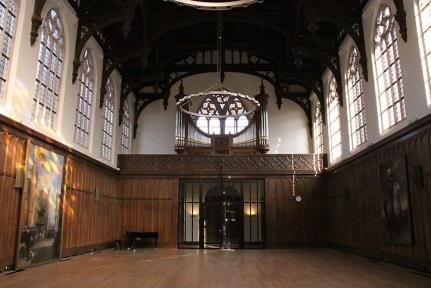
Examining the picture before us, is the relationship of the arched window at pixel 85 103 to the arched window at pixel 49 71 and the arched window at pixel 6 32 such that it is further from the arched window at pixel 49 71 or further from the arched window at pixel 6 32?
the arched window at pixel 6 32

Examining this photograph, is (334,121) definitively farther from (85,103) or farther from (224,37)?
(85,103)

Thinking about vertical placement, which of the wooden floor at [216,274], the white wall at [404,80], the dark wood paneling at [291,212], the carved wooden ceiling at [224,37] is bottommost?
the wooden floor at [216,274]

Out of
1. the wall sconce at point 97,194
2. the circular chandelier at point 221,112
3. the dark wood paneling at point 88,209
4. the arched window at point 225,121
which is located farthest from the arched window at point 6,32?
the arched window at point 225,121

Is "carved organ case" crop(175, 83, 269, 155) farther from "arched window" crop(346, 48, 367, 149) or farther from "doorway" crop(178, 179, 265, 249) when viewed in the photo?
"arched window" crop(346, 48, 367, 149)

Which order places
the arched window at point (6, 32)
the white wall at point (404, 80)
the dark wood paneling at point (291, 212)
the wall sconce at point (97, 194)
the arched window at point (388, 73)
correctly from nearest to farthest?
the arched window at point (6, 32), the white wall at point (404, 80), the arched window at point (388, 73), the wall sconce at point (97, 194), the dark wood paneling at point (291, 212)

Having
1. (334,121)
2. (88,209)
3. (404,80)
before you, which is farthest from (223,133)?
(404,80)

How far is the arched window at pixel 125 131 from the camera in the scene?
722 inches

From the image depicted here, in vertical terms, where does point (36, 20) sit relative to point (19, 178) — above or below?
above

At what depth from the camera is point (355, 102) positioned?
44.7 ft

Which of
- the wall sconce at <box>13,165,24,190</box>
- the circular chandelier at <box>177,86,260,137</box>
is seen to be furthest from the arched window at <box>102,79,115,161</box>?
the wall sconce at <box>13,165,24,190</box>

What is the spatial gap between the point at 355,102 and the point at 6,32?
35.8 ft

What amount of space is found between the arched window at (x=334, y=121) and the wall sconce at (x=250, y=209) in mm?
3939

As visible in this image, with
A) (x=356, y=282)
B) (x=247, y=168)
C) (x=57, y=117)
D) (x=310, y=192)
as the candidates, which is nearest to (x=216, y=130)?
(x=247, y=168)

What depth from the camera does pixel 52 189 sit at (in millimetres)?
11023
